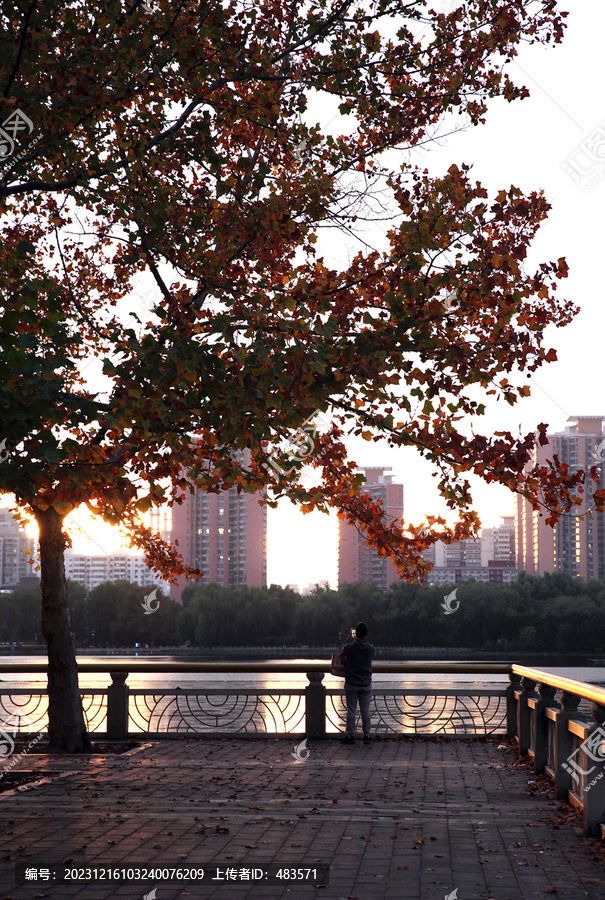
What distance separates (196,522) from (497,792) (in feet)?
374

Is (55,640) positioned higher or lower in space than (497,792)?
higher

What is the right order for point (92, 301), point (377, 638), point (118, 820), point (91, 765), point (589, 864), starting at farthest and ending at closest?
point (377, 638) < point (92, 301) < point (91, 765) < point (118, 820) < point (589, 864)

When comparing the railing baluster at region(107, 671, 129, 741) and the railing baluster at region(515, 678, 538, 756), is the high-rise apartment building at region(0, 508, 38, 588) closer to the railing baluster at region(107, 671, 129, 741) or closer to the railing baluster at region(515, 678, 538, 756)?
the railing baluster at region(107, 671, 129, 741)

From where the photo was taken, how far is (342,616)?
319 ft

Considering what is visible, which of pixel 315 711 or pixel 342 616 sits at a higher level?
pixel 315 711

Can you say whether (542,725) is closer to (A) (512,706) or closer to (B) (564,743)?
(B) (564,743)

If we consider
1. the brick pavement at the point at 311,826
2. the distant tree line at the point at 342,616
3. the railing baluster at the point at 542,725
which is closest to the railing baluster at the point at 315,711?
the brick pavement at the point at 311,826

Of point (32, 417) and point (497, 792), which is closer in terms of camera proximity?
point (32, 417)

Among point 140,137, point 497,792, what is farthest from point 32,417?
point 497,792

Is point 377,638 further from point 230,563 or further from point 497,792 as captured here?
point 497,792

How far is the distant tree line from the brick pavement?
72107mm

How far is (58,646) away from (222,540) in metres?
111

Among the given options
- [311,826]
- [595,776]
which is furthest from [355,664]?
[595,776]

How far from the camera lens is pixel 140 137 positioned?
855 cm
